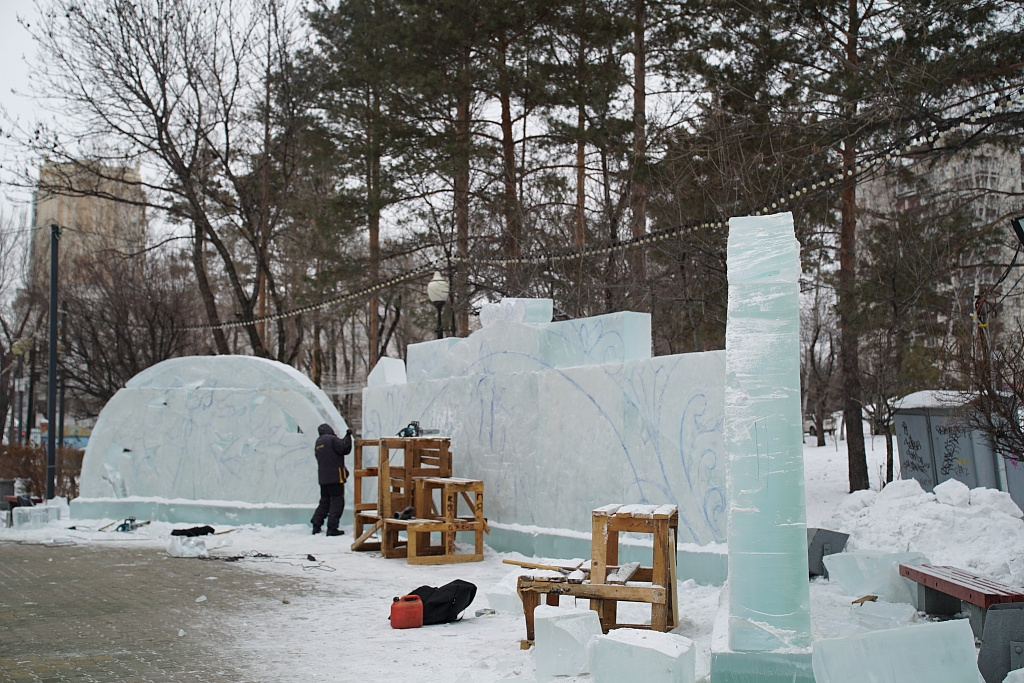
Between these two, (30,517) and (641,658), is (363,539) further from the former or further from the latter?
(641,658)

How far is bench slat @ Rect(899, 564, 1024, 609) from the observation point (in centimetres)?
594

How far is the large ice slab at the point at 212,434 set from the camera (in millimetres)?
14438

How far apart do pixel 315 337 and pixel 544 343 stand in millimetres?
27678

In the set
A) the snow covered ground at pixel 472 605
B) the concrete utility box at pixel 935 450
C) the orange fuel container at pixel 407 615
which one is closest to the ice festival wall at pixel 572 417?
the snow covered ground at pixel 472 605

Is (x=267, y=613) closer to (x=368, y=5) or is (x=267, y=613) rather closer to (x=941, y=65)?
(x=941, y=65)

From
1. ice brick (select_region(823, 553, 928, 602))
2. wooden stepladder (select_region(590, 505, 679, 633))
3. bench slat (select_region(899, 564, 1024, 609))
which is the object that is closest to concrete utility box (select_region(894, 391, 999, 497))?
ice brick (select_region(823, 553, 928, 602))

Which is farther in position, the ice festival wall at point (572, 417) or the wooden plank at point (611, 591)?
the ice festival wall at point (572, 417)

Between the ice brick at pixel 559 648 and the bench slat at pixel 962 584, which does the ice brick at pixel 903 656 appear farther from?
the bench slat at pixel 962 584

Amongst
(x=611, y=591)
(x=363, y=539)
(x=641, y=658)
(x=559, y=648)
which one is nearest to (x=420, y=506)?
(x=363, y=539)

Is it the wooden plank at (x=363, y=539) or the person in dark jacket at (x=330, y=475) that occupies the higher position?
the person in dark jacket at (x=330, y=475)

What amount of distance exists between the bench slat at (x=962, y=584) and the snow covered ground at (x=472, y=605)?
0.59m

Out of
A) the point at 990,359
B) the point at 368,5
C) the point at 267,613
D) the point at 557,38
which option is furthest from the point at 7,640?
the point at 368,5

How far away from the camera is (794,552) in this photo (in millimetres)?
4617

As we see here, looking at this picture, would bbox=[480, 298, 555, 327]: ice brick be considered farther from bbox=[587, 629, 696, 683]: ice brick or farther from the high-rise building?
the high-rise building
